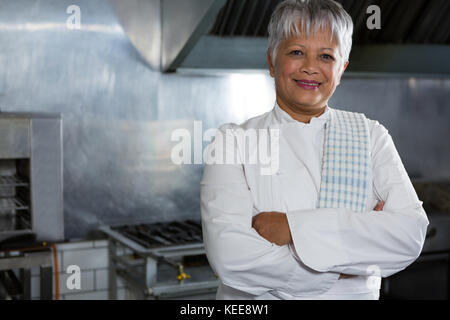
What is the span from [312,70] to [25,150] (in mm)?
1458

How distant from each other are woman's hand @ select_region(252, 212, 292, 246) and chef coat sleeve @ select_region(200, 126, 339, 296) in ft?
0.06

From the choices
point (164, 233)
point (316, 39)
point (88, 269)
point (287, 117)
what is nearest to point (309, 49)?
point (316, 39)

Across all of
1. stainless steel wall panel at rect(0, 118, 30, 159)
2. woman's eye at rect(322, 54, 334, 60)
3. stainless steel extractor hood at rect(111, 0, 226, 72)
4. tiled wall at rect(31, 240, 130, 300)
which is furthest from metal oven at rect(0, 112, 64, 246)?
woman's eye at rect(322, 54, 334, 60)

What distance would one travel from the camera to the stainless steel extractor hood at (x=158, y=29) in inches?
114

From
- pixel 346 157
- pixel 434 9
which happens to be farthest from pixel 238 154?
pixel 434 9

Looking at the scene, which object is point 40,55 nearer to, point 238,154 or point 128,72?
point 128,72

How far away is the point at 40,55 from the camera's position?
2.87 metres

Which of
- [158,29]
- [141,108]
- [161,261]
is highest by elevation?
[158,29]

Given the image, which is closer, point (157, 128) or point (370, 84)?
point (157, 128)

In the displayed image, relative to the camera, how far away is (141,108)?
10.2 ft

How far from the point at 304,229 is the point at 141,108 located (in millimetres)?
1920

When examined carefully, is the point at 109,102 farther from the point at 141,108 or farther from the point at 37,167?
the point at 37,167

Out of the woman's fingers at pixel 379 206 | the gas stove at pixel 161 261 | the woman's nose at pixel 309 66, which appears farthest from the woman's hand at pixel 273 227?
the gas stove at pixel 161 261
